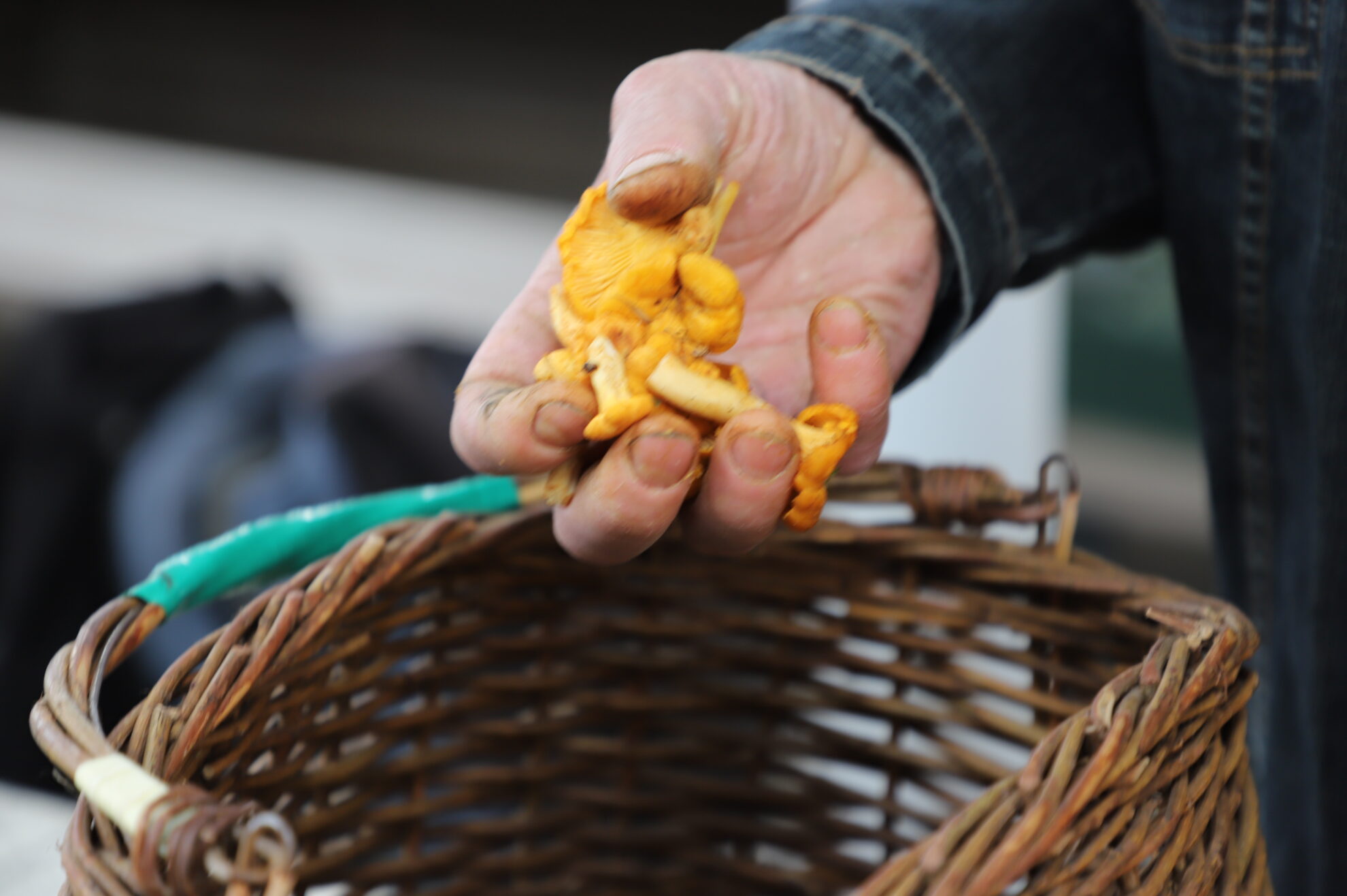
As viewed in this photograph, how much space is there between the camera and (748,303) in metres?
0.62

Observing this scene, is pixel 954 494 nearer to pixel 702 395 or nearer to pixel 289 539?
pixel 702 395

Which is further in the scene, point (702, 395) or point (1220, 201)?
point (1220, 201)

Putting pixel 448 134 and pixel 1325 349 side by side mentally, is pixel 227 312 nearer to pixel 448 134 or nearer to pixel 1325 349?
pixel 448 134

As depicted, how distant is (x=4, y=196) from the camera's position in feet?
7.79

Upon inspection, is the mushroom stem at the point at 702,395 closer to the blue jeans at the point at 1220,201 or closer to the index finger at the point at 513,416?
the index finger at the point at 513,416

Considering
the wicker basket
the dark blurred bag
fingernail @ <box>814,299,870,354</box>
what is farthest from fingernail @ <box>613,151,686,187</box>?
the dark blurred bag

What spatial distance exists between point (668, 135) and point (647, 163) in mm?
29

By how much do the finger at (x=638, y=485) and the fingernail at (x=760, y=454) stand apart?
0.7 inches

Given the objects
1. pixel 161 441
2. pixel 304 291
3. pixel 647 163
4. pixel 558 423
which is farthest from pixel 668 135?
pixel 304 291

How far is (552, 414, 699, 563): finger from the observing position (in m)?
0.44

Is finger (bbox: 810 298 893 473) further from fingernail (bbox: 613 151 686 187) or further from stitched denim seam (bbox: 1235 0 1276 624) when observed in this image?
stitched denim seam (bbox: 1235 0 1276 624)

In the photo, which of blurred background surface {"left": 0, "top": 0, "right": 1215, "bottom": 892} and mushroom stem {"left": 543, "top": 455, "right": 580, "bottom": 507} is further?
blurred background surface {"left": 0, "top": 0, "right": 1215, "bottom": 892}

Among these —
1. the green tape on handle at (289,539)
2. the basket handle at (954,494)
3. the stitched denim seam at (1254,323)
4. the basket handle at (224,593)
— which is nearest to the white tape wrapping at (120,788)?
the basket handle at (224,593)

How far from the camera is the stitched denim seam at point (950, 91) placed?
630 mm
